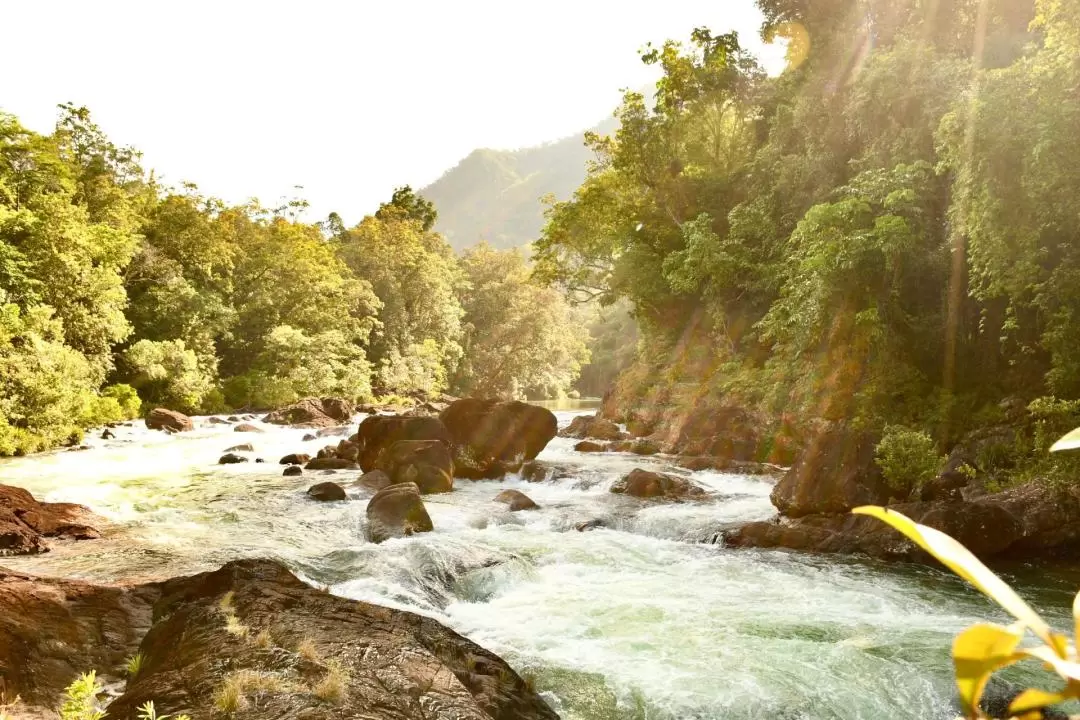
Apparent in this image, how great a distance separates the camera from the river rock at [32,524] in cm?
841

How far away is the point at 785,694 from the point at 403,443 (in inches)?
447

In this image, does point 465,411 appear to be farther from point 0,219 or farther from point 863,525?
point 0,219

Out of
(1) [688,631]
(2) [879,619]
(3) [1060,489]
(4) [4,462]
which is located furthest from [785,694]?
(4) [4,462]

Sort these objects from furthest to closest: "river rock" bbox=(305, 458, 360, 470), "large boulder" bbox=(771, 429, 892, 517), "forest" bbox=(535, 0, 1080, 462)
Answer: "river rock" bbox=(305, 458, 360, 470) < "large boulder" bbox=(771, 429, 892, 517) < "forest" bbox=(535, 0, 1080, 462)

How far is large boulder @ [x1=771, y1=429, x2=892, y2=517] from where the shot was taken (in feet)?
36.9

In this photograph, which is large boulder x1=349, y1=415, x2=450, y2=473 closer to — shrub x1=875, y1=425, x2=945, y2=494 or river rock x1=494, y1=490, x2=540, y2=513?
river rock x1=494, y1=490, x2=540, y2=513

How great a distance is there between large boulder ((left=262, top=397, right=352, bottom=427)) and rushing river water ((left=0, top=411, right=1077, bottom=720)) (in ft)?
45.1

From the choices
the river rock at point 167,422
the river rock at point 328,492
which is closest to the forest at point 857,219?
the river rock at point 328,492

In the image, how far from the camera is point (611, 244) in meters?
28.9

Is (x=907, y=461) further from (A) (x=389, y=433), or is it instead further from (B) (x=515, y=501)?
(A) (x=389, y=433)

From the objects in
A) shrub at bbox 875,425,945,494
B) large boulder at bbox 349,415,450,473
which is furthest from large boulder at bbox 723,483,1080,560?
large boulder at bbox 349,415,450,473

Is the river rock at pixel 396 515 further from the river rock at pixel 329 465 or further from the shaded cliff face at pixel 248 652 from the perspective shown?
the river rock at pixel 329 465

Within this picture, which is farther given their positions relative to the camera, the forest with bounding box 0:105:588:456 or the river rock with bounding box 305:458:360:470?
the forest with bounding box 0:105:588:456

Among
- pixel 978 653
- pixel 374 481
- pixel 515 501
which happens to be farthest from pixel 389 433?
pixel 978 653
